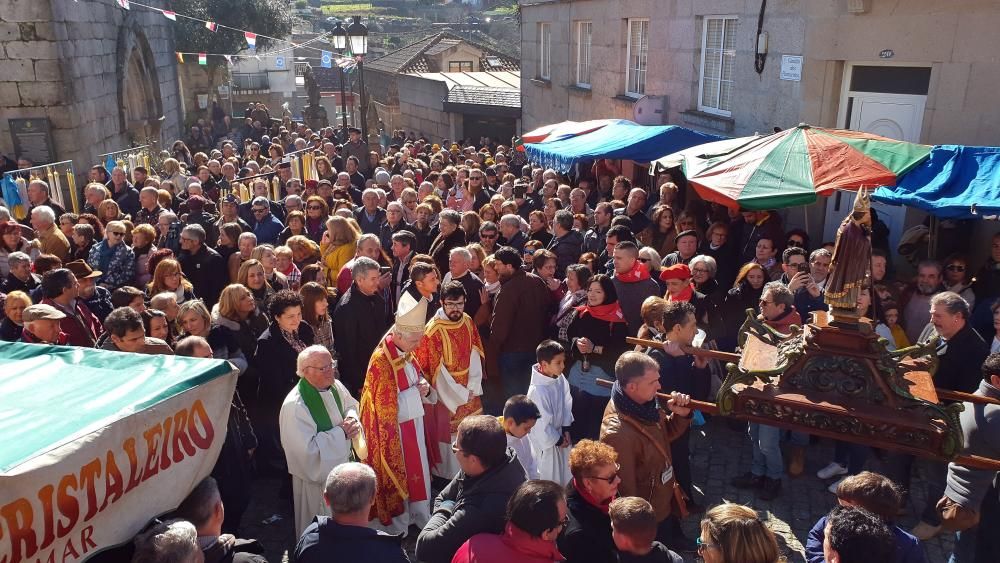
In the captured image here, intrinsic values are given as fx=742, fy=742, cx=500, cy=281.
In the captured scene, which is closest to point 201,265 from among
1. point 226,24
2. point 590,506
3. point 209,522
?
point 209,522

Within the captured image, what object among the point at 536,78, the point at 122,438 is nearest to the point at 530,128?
the point at 536,78

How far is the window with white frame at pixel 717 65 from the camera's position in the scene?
11.3 m

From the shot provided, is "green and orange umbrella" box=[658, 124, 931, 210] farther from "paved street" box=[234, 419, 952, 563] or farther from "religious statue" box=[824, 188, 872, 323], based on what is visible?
"religious statue" box=[824, 188, 872, 323]

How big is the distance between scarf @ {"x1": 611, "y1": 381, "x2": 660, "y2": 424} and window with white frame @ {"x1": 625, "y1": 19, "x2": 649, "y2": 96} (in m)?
10.7

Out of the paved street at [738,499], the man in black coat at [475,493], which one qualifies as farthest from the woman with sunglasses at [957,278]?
the man in black coat at [475,493]

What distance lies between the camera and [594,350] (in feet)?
19.1

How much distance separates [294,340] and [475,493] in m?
2.61

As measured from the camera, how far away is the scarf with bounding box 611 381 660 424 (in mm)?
4305

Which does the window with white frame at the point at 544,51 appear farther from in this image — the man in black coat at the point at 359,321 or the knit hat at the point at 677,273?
the man in black coat at the point at 359,321

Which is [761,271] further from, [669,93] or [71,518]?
[669,93]

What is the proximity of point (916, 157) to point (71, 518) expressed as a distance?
6.64 metres

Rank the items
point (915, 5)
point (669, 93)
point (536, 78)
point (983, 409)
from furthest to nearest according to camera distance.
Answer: point (536, 78) → point (669, 93) → point (915, 5) → point (983, 409)

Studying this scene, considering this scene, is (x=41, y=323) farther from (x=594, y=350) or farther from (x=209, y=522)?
(x=594, y=350)

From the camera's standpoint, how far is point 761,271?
6.64 m
